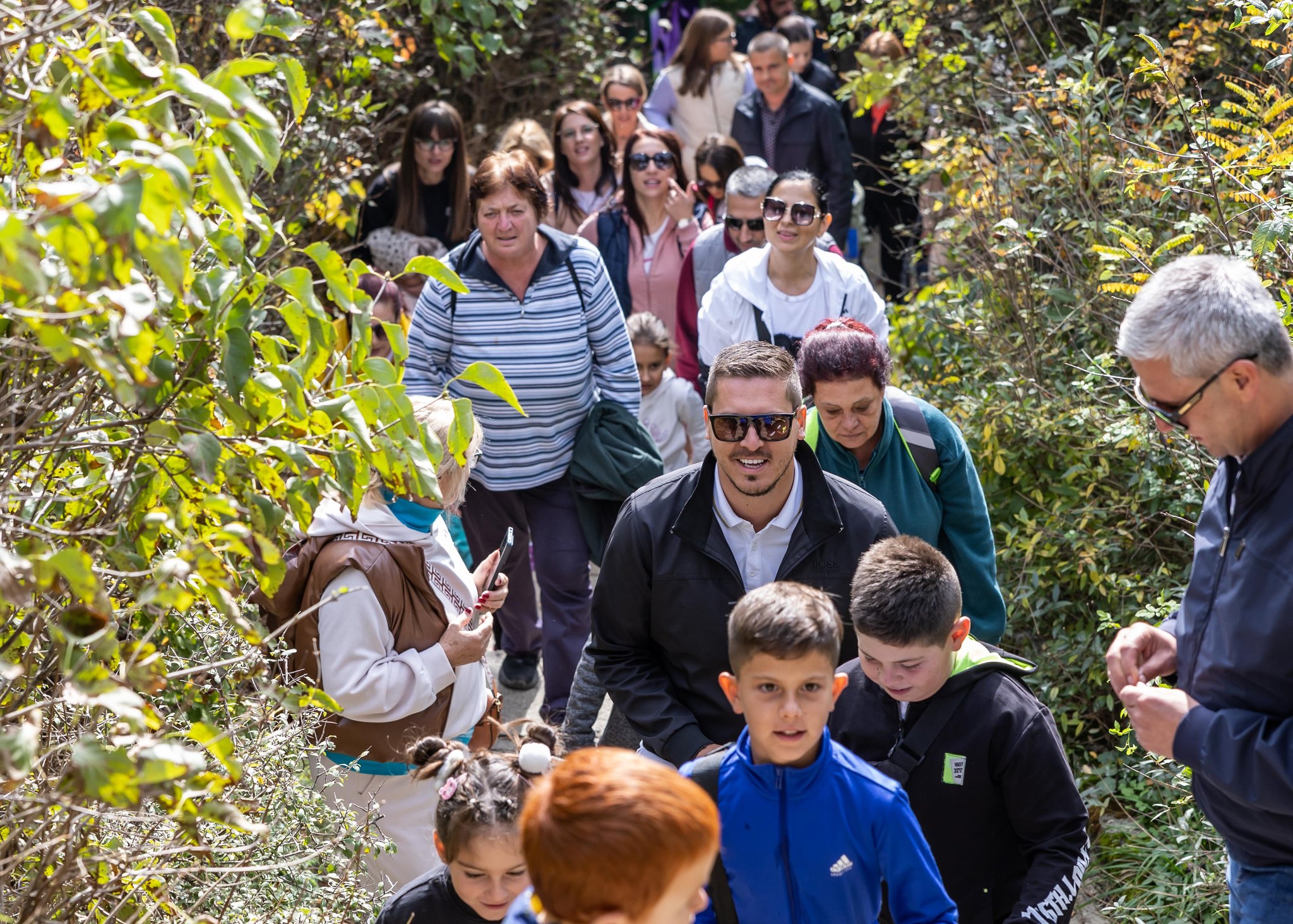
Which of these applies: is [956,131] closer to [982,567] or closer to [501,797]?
[982,567]

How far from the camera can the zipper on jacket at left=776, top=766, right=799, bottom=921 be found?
2.60 metres

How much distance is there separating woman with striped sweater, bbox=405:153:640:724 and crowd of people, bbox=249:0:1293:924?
0.04ft

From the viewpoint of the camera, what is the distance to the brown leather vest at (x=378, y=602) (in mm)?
3631

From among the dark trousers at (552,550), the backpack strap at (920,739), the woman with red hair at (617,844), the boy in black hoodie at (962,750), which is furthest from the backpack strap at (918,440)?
the woman with red hair at (617,844)

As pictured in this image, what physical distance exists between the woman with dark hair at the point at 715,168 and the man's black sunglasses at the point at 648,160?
0.62m

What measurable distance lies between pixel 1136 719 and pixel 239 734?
7.13 ft

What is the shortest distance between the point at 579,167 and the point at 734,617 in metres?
5.63

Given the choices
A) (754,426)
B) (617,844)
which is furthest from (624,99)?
(617,844)

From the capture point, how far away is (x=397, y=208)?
7.67 m

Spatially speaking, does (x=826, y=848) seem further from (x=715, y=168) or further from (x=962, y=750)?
(x=715, y=168)

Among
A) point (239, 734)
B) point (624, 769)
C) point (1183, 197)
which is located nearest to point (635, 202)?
point (1183, 197)

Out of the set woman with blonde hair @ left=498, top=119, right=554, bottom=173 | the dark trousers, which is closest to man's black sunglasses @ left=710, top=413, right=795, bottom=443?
the dark trousers

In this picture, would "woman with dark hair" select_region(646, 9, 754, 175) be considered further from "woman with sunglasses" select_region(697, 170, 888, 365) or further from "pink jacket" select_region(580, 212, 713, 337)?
"woman with sunglasses" select_region(697, 170, 888, 365)

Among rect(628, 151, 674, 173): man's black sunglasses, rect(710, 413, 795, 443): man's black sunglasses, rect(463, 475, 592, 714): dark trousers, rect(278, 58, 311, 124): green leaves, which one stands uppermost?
rect(278, 58, 311, 124): green leaves
